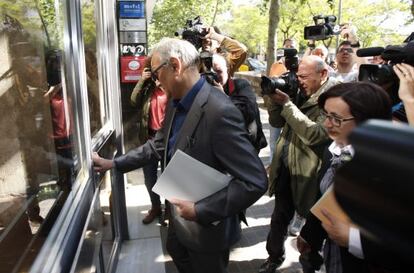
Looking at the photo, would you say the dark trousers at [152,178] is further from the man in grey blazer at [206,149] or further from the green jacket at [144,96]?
the man in grey blazer at [206,149]

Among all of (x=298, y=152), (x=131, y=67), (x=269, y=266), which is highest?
(x=131, y=67)

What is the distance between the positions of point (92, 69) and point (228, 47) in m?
1.64

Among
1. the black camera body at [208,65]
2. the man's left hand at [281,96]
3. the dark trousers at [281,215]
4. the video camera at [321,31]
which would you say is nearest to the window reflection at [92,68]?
the black camera body at [208,65]

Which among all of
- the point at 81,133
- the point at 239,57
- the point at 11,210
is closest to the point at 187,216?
the point at 81,133

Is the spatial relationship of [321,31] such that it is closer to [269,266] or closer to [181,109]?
[269,266]

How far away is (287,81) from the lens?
3.05m

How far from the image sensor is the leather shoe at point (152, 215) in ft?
14.1

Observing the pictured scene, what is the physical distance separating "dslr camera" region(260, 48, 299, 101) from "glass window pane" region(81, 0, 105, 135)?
1.30 metres

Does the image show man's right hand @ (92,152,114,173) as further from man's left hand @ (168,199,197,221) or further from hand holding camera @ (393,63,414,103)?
hand holding camera @ (393,63,414,103)

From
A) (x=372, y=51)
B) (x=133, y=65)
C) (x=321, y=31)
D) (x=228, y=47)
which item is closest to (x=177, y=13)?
(x=133, y=65)

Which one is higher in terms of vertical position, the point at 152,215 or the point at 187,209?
the point at 187,209

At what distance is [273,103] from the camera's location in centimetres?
329

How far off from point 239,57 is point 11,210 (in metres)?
2.72

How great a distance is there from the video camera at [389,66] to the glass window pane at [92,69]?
6.04ft
